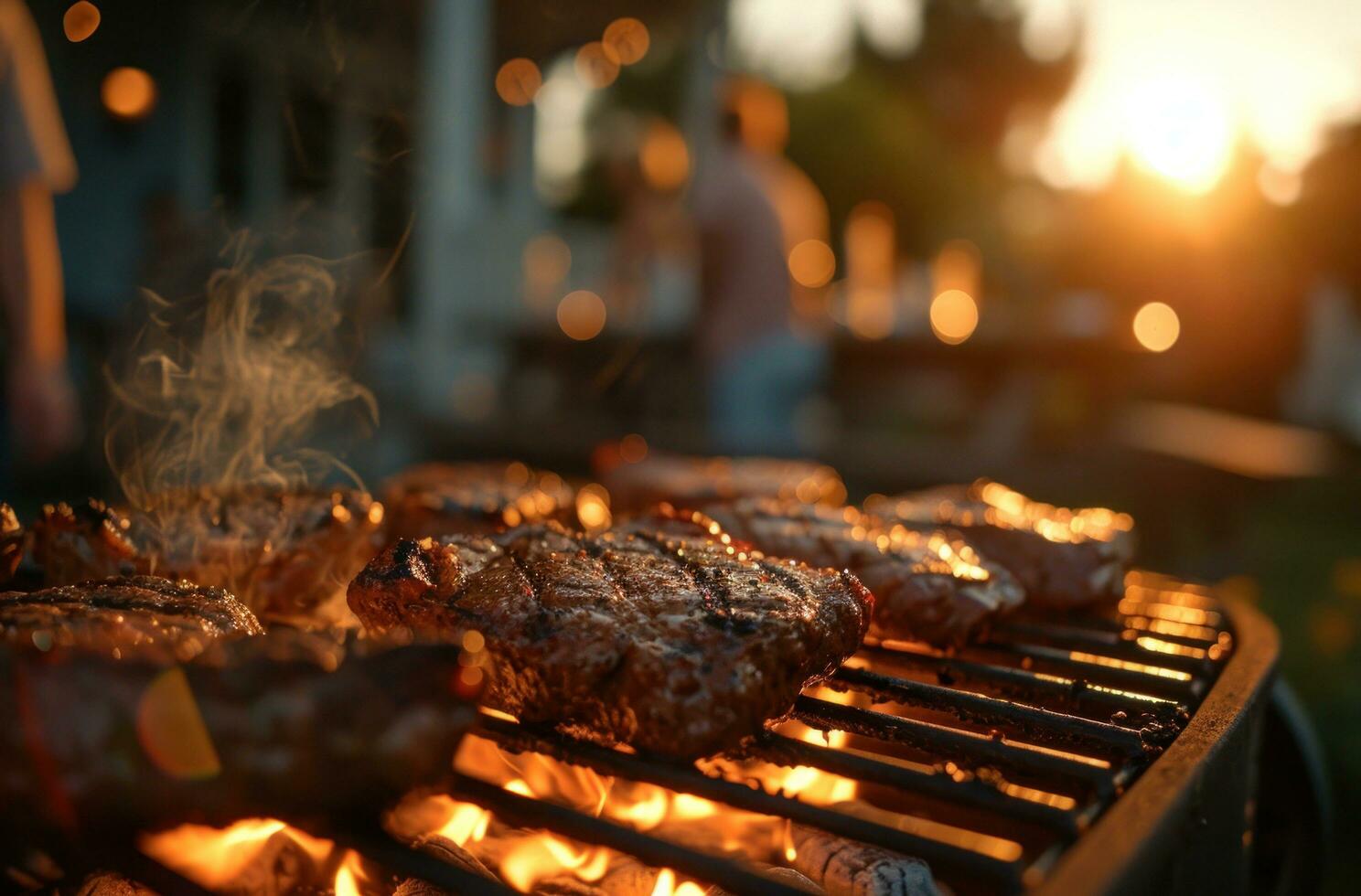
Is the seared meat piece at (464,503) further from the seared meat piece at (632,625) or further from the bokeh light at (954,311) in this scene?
the bokeh light at (954,311)

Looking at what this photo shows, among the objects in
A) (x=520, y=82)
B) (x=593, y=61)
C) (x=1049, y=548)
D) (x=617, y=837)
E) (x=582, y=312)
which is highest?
(x=593, y=61)

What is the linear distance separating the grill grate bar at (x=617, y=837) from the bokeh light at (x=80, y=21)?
959 centimetres

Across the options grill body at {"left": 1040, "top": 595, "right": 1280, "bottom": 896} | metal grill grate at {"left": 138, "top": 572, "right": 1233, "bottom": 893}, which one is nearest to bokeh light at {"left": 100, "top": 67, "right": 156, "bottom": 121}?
metal grill grate at {"left": 138, "top": 572, "right": 1233, "bottom": 893}

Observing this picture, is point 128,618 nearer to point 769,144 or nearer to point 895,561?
point 895,561

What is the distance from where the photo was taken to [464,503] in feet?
8.30

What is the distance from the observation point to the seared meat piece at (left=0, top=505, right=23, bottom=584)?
1774 mm

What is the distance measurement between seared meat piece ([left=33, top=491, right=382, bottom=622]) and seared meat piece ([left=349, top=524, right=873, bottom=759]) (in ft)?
1.49

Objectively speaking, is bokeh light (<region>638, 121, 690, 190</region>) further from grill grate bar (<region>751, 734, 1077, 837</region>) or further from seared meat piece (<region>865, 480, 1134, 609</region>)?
grill grate bar (<region>751, 734, 1077, 837</region>)

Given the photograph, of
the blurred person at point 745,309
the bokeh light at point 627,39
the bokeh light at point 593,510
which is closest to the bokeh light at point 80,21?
the bokeh light at point 627,39

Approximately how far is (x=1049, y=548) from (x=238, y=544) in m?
1.84

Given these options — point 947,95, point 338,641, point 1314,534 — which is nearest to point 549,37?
point 1314,534

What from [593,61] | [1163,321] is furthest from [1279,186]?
[593,61]

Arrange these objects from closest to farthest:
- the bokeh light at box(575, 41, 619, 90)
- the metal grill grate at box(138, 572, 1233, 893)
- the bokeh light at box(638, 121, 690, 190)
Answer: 1. the metal grill grate at box(138, 572, 1233, 893)
2. the bokeh light at box(638, 121, 690, 190)
3. the bokeh light at box(575, 41, 619, 90)

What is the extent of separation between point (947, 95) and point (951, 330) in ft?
95.4
